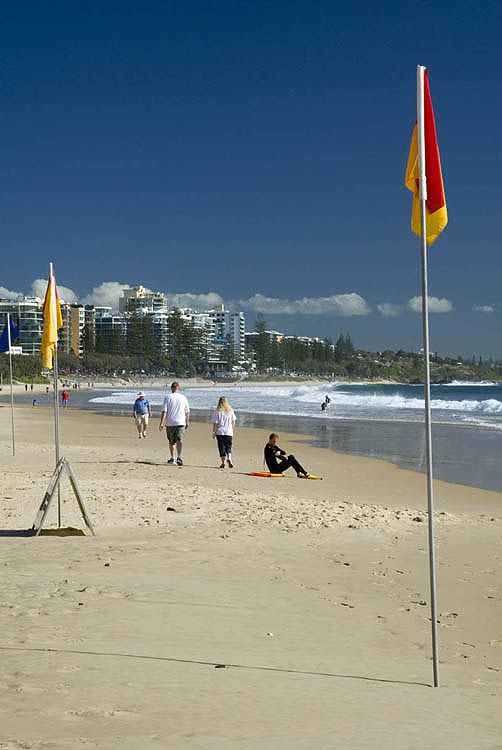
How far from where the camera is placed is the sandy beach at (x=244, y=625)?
3.53m

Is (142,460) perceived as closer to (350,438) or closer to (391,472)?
(391,472)

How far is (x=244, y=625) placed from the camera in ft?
17.4

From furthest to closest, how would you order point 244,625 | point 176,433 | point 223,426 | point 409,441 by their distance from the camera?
1. point 409,441
2. point 176,433
3. point 223,426
4. point 244,625

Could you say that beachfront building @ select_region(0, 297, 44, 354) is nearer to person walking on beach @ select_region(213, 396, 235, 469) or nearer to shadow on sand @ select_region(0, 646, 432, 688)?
person walking on beach @ select_region(213, 396, 235, 469)

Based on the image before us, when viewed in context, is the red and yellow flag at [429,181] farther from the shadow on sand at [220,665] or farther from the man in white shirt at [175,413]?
the man in white shirt at [175,413]

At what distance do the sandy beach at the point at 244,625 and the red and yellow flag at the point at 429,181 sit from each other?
Answer: 2839mm

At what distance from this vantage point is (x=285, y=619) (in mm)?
5520

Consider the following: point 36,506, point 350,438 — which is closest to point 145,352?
point 350,438

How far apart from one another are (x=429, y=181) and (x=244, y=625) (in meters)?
3.38

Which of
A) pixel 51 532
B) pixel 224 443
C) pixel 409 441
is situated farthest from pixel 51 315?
pixel 409 441

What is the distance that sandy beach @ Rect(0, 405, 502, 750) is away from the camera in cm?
353

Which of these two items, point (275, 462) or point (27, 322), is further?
point (27, 322)

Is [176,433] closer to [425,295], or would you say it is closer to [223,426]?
[223,426]

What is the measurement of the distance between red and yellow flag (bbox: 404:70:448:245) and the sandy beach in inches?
112
